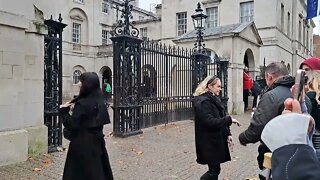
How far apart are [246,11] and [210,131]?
28.1 meters

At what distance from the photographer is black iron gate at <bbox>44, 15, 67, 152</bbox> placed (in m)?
8.05

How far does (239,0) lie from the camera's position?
31078mm

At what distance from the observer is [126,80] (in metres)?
10.3

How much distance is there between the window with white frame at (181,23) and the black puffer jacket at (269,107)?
3159 cm

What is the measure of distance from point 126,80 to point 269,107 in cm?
709

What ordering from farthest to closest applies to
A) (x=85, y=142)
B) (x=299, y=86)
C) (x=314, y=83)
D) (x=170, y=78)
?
(x=170, y=78)
(x=85, y=142)
(x=314, y=83)
(x=299, y=86)

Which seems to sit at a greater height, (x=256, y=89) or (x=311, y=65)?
(x=311, y=65)

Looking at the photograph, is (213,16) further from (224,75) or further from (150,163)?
(150,163)

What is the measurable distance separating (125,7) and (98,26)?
28.5 meters

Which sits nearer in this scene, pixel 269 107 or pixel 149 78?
pixel 269 107

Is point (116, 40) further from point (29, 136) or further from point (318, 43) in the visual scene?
point (318, 43)

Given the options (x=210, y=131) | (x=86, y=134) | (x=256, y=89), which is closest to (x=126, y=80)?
(x=210, y=131)

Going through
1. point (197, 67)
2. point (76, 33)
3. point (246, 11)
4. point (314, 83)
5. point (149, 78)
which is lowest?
point (314, 83)

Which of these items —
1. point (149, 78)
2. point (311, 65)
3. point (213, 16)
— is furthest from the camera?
point (213, 16)
